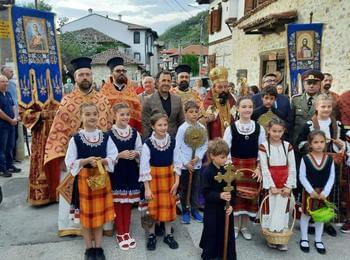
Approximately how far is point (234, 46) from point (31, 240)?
1410cm

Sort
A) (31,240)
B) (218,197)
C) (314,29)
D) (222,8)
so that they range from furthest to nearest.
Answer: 1. (222,8)
2. (314,29)
3. (31,240)
4. (218,197)

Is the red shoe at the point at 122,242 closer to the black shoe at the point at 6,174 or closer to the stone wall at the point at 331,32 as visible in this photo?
the black shoe at the point at 6,174

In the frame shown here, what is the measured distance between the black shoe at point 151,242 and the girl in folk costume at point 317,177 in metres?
1.58

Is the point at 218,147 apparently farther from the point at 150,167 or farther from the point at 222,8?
the point at 222,8

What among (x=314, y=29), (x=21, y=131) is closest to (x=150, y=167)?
(x=314, y=29)

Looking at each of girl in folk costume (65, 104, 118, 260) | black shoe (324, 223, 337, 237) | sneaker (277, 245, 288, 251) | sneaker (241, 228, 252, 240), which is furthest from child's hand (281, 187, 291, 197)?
girl in folk costume (65, 104, 118, 260)

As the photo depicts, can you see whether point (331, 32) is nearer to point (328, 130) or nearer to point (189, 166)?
point (328, 130)

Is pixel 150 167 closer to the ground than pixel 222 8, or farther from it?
closer to the ground

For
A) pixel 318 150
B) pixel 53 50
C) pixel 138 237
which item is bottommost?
pixel 138 237

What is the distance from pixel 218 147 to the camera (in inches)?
129

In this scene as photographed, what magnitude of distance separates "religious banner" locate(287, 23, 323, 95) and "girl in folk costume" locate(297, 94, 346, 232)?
1.53 m

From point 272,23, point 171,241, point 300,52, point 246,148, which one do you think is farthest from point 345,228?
point 272,23

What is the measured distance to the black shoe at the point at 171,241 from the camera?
3.80 metres

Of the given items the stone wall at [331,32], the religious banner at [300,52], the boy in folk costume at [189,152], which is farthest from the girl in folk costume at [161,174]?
the stone wall at [331,32]
